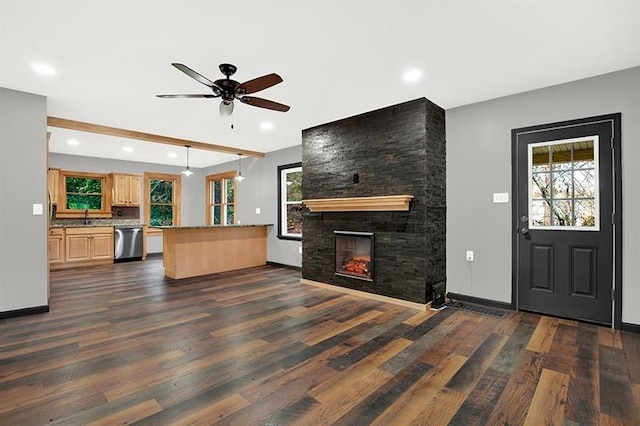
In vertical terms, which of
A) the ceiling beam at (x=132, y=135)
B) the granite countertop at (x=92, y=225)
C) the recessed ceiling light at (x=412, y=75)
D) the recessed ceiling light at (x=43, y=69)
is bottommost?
the granite countertop at (x=92, y=225)

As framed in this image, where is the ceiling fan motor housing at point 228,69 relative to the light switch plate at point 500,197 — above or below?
above

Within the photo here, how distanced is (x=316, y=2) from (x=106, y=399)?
9.35ft

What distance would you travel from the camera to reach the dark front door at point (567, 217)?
320cm

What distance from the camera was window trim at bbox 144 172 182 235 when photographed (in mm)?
8500

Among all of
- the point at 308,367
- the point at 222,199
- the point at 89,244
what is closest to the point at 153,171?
the point at 222,199

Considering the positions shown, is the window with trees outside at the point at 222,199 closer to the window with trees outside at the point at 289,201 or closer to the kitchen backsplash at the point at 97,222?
the window with trees outside at the point at 289,201

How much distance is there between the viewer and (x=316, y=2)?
7.04ft

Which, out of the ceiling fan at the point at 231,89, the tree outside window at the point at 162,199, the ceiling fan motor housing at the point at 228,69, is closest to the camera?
the ceiling fan at the point at 231,89

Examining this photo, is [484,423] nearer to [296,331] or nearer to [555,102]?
[296,331]

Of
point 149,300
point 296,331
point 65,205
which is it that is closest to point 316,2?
point 296,331

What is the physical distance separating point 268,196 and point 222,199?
2459 mm

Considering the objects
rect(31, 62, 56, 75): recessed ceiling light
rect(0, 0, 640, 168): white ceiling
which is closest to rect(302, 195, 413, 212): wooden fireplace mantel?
rect(0, 0, 640, 168): white ceiling

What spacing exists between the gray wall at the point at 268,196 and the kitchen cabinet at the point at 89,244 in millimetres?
2952

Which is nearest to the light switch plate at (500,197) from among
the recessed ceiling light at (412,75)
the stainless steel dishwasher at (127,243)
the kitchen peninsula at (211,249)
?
the recessed ceiling light at (412,75)
